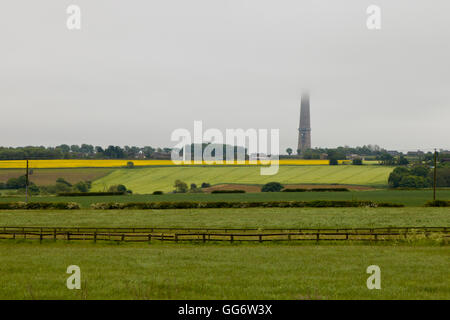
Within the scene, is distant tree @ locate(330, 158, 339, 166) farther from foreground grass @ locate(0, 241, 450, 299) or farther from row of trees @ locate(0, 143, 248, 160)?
foreground grass @ locate(0, 241, 450, 299)

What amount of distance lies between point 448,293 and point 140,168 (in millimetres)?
146160

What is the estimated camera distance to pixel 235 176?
470ft

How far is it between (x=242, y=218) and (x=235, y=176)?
78.6 meters

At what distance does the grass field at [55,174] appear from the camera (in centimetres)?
12375

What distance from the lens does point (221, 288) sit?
21.6 m

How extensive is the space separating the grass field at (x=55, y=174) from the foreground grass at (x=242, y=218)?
49648 millimetres

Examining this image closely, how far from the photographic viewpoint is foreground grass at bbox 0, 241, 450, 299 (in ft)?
68.1

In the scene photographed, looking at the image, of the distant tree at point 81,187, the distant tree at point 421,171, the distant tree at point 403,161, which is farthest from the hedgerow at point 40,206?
the distant tree at point 403,161

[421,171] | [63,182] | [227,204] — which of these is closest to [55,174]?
[63,182]

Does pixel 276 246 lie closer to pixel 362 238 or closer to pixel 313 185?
pixel 362 238

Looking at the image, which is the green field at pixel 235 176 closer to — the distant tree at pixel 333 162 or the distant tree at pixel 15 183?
the distant tree at pixel 333 162

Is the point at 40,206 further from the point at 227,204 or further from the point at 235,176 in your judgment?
the point at 235,176

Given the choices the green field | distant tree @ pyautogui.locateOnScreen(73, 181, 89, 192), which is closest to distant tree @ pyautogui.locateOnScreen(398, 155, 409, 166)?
the green field
